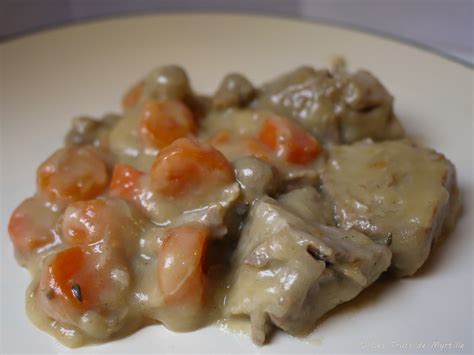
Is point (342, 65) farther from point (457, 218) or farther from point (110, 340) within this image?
point (110, 340)

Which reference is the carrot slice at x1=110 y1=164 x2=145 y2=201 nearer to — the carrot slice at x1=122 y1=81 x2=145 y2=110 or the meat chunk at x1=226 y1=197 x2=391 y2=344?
the meat chunk at x1=226 y1=197 x2=391 y2=344

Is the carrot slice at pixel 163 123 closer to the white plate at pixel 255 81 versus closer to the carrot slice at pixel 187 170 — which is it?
the carrot slice at pixel 187 170

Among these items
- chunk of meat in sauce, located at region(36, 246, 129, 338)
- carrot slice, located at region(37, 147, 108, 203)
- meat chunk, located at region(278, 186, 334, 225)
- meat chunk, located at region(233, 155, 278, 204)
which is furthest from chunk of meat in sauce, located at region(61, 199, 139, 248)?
meat chunk, located at region(278, 186, 334, 225)

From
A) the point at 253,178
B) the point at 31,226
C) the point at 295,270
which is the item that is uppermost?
the point at 253,178

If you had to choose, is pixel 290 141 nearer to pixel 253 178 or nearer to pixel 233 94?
pixel 253 178

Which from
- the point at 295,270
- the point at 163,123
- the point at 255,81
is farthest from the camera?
the point at 255,81

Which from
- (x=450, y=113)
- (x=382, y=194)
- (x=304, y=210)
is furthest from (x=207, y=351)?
(x=450, y=113)

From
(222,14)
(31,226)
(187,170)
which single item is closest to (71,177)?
(31,226)
